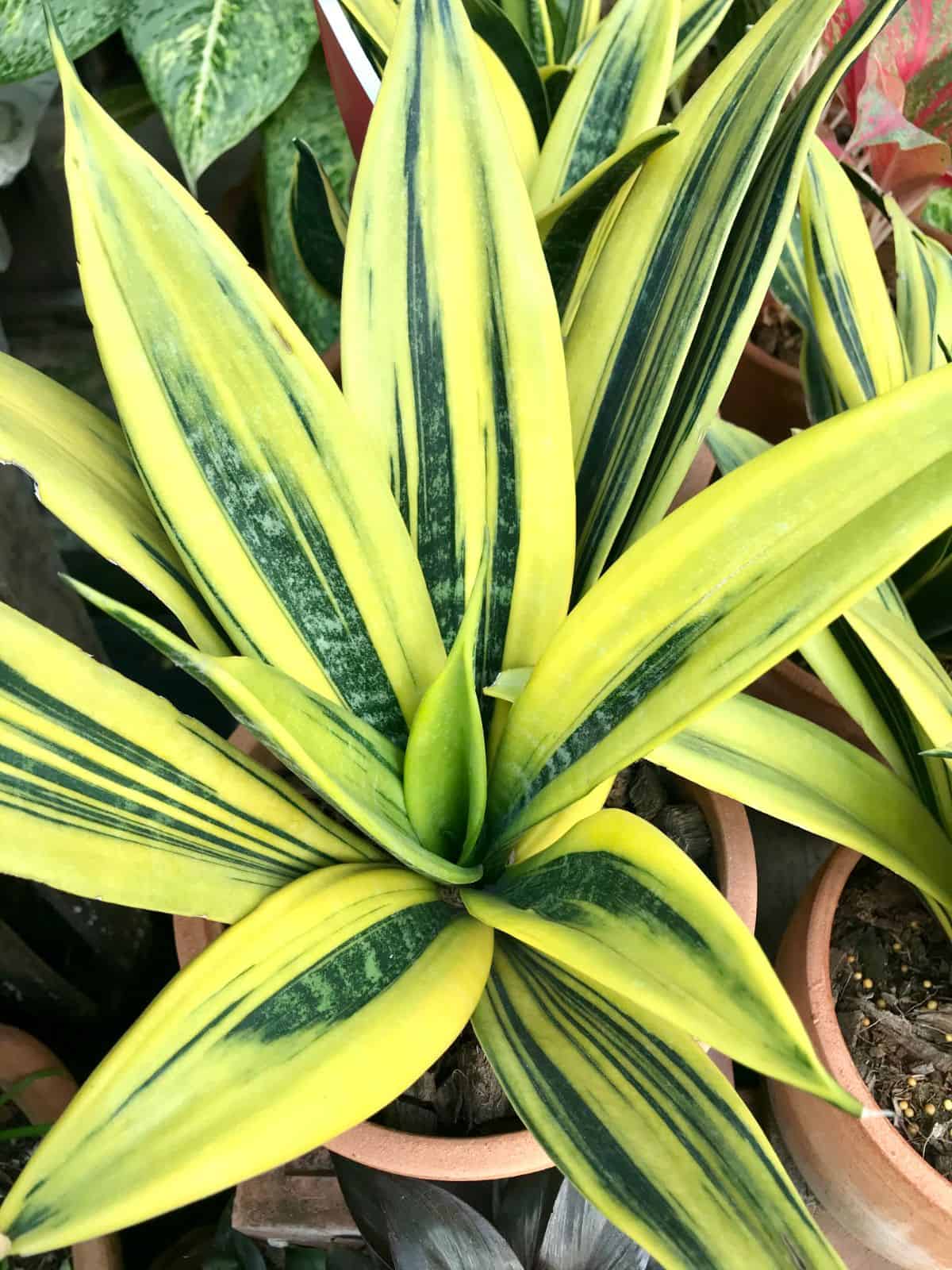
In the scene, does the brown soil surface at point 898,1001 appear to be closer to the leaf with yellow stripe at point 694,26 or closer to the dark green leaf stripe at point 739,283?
the dark green leaf stripe at point 739,283

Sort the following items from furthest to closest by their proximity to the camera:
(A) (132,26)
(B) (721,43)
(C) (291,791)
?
(B) (721,43), (A) (132,26), (C) (291,791)

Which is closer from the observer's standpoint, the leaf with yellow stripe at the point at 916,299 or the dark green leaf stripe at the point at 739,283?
the dark green leaf stripe at the point at 739,283

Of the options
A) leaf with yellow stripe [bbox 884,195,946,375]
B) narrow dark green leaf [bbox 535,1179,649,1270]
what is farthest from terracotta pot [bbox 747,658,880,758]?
narrow dark green leaf [bbox 535,1179,649,1270]

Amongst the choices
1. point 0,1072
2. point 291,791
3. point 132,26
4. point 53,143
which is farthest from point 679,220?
point 53,143

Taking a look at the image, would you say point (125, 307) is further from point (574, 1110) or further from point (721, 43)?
Result: point (721, 43)

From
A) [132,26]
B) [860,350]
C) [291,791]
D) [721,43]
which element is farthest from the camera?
[721,43]

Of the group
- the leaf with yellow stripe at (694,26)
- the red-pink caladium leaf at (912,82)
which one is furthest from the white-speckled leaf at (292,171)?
the red-pink caladium leaf at (912,82)

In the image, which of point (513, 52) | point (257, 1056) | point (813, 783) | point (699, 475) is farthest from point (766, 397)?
point (257, 1056)
